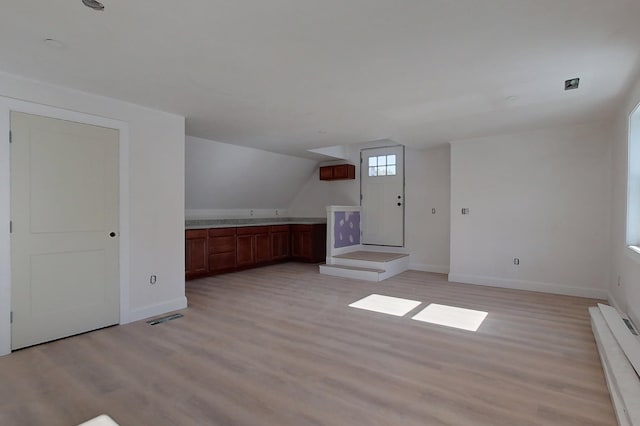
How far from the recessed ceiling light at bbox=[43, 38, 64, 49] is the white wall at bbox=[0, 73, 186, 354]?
3.06ft

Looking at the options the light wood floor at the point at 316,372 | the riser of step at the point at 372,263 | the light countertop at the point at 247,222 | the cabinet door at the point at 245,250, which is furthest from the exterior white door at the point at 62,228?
the riser of step at the point at 372,263

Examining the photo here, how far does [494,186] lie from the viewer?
5105mm

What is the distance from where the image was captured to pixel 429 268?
6.24 meters

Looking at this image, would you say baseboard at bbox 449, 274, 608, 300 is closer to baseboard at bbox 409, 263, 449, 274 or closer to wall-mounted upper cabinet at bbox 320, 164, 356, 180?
baseboard at bbox 409, 263, 449, 274

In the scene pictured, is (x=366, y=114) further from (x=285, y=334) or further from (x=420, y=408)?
(x=420, y=408)

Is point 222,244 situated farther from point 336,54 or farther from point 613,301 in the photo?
point 613,301

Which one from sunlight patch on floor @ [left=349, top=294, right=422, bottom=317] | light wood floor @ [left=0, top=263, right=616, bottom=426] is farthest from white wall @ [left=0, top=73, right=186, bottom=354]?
sunlight patch on floor @ [left=349, top=294, right=422, bottom=317]

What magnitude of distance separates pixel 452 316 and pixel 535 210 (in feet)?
7.67

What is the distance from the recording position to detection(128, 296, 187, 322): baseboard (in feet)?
11.7

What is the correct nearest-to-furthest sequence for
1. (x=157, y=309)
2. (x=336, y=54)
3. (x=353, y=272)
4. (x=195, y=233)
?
(x=336, y=54) → (x=157, y=309) → (x=195, y=233) → (x=353, y=272)

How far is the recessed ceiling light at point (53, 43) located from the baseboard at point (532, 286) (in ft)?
18.0

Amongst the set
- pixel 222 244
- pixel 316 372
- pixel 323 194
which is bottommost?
pixel 316 372

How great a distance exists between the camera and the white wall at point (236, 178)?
18.3 ft

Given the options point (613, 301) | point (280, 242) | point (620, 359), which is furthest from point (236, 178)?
point (613, 301)
